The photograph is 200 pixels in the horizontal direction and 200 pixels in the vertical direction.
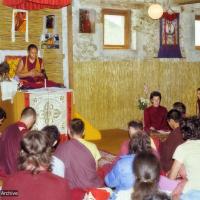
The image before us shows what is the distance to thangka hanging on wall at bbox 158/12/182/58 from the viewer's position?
10195 millimetres

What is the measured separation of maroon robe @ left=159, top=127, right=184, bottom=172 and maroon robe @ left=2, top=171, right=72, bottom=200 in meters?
2.23

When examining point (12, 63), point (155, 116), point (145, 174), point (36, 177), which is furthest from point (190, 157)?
point (12, 63)

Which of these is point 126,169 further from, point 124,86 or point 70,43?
point 124,86

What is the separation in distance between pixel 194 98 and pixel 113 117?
2.38 meters

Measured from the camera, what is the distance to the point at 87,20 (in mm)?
9250

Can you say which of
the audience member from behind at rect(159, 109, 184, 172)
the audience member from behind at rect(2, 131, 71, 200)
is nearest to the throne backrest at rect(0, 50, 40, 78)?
the audience member from behind at rect(159, 109, 184, 172)

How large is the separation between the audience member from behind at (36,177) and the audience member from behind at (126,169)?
31.7 inches

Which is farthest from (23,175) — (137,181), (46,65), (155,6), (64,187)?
(155,6)

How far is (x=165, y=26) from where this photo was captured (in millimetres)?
10227

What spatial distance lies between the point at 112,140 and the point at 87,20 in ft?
8.76

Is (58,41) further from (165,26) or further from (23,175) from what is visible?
(23,175)

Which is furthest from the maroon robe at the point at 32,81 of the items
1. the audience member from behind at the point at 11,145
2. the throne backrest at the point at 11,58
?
the audience member from behind at the point at 11,145

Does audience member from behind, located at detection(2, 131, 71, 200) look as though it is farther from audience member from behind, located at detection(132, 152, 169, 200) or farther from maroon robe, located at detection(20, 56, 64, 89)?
maroon robe, located at detection(20, 56, 64, 89)

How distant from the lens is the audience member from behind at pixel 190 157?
3.47 meters
